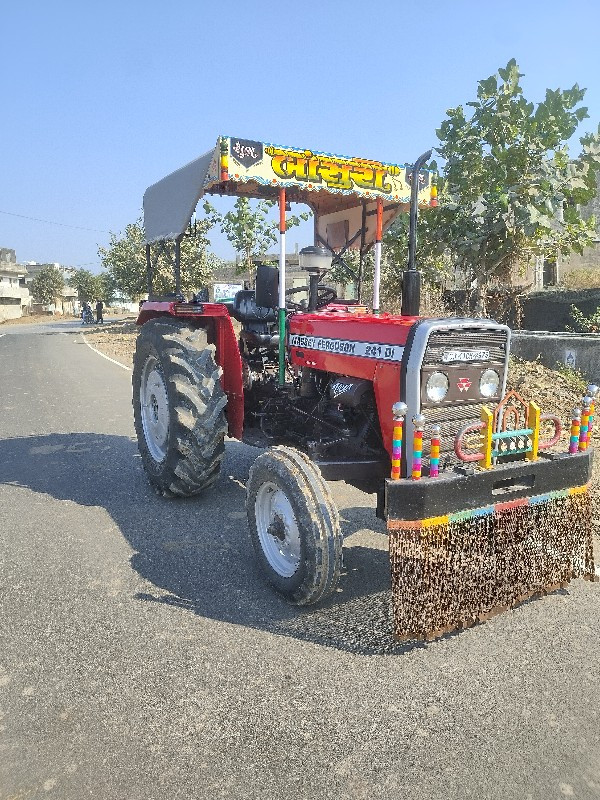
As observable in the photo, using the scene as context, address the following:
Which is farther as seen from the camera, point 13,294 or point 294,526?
point 13,294

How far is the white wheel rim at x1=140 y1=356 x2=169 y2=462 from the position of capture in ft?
16.6

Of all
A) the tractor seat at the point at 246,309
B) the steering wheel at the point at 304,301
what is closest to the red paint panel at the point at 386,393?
the steering wheel at the point at 304,301

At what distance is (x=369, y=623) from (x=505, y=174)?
817 centimetres

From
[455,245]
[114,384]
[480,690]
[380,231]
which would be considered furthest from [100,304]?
[480,690]

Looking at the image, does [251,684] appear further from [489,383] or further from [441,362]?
[489,383]

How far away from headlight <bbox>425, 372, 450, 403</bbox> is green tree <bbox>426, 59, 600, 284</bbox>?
6.54 meters

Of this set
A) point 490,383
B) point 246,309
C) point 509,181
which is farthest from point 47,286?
point 490,383

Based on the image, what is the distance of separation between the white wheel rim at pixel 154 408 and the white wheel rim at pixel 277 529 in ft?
5.58

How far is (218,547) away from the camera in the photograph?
3881mm

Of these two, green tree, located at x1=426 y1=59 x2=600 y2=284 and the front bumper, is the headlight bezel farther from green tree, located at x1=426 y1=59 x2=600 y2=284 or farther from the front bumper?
green tree, located at x1=426 y1=59 x2=600 y2=284

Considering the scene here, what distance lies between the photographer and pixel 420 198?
4523 mm

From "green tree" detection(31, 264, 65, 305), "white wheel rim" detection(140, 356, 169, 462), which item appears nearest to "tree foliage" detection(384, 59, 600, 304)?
"white wheel rim" detection(140, 356, 169, 462)

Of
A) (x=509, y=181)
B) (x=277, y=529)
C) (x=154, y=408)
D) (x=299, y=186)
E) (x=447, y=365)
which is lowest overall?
(x=277, y=529)

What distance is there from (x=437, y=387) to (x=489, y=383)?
0.44m
